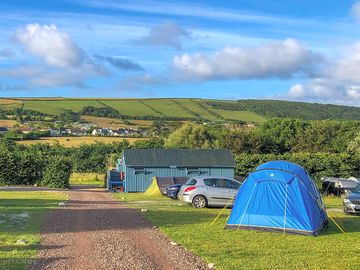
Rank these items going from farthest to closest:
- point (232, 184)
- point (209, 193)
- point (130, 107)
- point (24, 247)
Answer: point (130, 107)
point (232, 184)
point (209, 193)
point (24, 247)

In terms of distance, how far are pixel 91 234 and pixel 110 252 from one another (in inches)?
108

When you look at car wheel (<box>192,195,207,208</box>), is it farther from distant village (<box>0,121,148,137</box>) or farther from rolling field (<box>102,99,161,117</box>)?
rolling field (<box>102,99,161,117</box>)

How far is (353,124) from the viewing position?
74500 millimetres

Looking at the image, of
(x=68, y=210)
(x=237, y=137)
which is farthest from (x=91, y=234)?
(x=237, y=137)

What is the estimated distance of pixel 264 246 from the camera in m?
11.5

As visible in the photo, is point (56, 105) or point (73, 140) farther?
point (56, 105)

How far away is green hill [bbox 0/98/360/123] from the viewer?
342 feet

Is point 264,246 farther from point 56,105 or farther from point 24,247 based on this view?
point 56,105

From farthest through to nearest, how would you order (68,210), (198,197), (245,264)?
(198,197) → (68,210) → (245,264)

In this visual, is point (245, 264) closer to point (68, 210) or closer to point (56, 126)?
point (68, 210)

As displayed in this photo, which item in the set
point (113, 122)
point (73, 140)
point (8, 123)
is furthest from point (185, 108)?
point (73, 140)

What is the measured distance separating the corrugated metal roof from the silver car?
62.3 ft

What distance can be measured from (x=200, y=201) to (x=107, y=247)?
1070 cm

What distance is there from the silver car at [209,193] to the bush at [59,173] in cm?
2313
